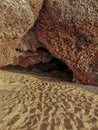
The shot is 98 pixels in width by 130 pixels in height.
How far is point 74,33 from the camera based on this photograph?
256 inches

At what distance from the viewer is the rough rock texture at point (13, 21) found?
582cm

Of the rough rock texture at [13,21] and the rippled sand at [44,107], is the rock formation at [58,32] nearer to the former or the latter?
the rough rock texture at [13,21]

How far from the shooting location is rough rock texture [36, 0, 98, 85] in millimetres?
6352

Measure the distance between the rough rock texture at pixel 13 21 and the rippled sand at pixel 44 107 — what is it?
0.89 metres

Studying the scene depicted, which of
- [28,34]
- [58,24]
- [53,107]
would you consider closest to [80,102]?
[53,107]

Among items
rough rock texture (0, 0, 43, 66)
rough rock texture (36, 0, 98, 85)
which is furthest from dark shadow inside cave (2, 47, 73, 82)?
rough rock texture (0, 0, 43, 66)

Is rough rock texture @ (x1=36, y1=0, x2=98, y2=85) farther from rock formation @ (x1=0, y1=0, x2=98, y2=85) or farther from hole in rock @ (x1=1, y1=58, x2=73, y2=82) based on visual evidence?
hole in rock @ (x1=1, y1=58, x2=73, y2=82)

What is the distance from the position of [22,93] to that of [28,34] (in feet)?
7.99

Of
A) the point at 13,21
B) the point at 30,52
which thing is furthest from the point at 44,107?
the point at 30,52

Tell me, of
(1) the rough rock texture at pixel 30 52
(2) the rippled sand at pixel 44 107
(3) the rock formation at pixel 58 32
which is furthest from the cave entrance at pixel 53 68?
(2) the rippled sand at pixel 44 107

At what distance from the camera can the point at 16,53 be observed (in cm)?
692

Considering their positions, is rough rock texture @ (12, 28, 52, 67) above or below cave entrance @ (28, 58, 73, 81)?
above

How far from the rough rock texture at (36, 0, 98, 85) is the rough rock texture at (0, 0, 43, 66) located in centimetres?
42

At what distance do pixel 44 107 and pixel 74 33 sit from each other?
9.61ft
